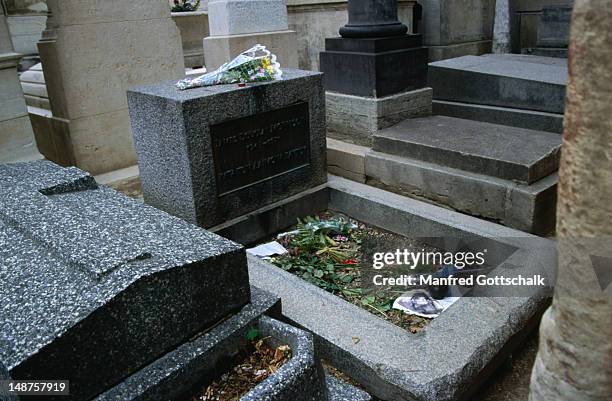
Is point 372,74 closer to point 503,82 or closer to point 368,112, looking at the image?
point 368,112

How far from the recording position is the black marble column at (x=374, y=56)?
484cm

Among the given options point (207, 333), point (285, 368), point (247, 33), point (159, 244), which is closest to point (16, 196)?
point (159, 244)

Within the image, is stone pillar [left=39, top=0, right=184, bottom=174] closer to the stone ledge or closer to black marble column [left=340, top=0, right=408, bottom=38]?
black marble column [left=340, top=0, right=408, bottom=38]

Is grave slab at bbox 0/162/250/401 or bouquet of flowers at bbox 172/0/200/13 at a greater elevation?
bouquet of flowers at bbox 172/0/200/13

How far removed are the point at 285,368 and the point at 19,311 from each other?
973mm

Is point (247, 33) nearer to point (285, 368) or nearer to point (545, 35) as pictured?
point (545, 35)

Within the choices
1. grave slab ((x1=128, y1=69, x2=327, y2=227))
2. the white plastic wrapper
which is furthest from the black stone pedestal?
the white plastic wrapper

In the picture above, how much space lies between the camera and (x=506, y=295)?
274cm

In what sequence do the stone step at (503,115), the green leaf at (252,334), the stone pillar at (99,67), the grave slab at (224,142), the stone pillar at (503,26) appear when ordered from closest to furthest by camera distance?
the green leaf at (252,334) → the grave slab at (224,142) → the stone pillar at (99,67) → the stone step at (503,115) → the stone pillar at (503,26)

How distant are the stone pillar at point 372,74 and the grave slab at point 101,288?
2.80 meters

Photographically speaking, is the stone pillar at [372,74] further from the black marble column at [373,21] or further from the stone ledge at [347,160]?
the stone ledge at [347,160]

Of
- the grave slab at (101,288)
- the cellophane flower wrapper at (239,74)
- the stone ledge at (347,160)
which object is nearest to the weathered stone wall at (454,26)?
the stone ledge at (347,160)

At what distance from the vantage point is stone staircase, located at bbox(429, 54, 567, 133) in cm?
495

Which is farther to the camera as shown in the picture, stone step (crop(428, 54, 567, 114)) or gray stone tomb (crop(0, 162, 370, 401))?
stone step (crop(428, 54, 567, 114))
